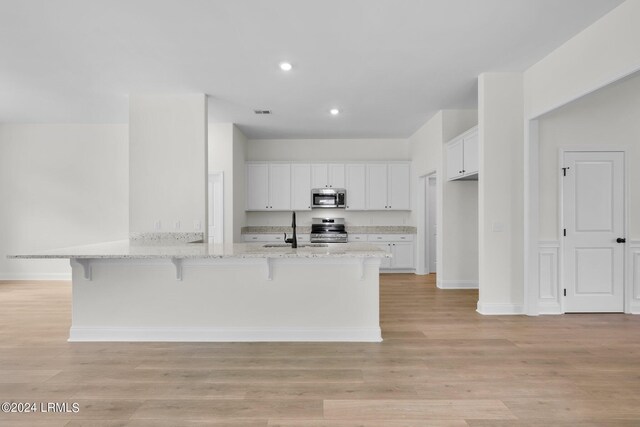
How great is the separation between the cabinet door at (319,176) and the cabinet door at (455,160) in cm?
261

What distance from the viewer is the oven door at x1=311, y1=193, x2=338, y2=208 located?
7328 millimetres

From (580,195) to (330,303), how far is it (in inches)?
135

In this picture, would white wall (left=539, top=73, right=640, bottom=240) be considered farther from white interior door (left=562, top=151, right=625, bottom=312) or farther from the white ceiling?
the white ceiling

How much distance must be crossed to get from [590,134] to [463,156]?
4.87ft

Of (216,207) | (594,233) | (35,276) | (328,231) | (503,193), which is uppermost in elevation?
(503,193)

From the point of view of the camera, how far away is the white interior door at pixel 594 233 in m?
4.32

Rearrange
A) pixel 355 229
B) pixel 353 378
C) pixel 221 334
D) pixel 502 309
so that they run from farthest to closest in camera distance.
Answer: pixel 355 229 → pixel 502 309 → pixel 221 334 → pixel 353 378

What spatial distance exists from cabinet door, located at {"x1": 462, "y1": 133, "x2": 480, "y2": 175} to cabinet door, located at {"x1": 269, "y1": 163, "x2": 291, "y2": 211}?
3.61 m

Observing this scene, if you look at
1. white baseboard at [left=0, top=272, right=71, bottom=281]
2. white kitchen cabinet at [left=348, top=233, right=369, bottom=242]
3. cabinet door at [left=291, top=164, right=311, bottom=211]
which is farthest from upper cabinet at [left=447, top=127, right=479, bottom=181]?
white baseboard at [left=0, top=272, right=71, bottom=281]

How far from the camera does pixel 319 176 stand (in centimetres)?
741

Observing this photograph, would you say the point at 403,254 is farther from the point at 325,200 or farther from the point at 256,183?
the point at 256,183

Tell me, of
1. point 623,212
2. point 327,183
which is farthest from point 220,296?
point 623,212

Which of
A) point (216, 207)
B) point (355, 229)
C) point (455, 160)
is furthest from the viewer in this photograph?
point (355, 229)

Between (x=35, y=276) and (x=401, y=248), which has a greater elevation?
(x=401, y=248)
